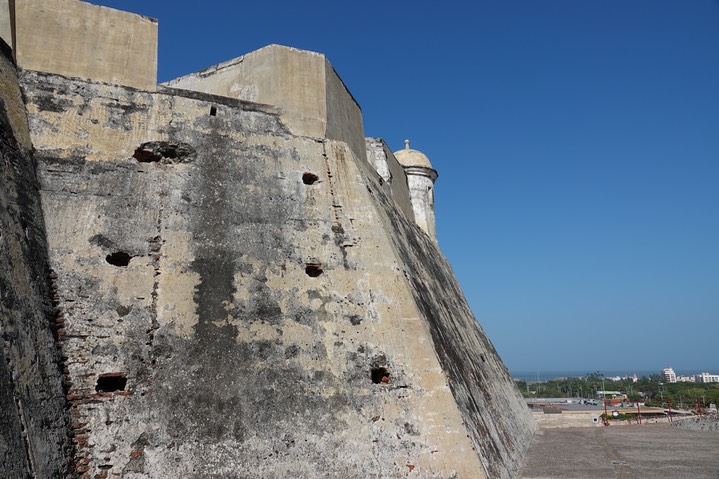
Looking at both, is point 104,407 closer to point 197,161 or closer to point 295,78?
point 197,161

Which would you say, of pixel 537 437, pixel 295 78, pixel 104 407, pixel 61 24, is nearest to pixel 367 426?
pixel 104 407

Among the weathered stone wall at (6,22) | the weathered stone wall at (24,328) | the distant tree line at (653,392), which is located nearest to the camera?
the weathered stone wall at (24,328)

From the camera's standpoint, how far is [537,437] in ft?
45.9

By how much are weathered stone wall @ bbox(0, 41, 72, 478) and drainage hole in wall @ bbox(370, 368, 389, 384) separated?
3.25 m

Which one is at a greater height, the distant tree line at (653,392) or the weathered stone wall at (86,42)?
the weathered stone wall at (86,42)

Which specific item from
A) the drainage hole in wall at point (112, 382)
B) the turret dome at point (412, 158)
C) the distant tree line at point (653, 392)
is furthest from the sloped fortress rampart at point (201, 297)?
the distant tree line at point (653, 392)

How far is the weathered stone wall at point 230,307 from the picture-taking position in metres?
5.99

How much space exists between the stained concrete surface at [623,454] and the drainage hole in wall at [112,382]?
567 centimetres

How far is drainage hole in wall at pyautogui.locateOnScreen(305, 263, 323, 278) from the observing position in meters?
7.56

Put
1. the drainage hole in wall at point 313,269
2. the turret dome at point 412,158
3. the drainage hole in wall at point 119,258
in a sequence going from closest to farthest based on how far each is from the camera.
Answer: the drainage hole in wall at point 119,258 < the drainage hole in wall at point 313,269 < the turret dome at point 412,158

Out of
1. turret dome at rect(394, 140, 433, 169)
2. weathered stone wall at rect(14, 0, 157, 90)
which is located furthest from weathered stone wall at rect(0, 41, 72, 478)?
turret dome at rect(394, 140, 433, 169)

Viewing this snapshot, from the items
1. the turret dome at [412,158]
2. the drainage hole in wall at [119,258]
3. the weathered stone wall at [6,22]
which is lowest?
the drainage hole in wall at [119,258]

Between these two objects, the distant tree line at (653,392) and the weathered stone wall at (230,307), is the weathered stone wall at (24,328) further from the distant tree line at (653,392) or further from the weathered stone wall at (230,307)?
the distant tree line at (653,392)

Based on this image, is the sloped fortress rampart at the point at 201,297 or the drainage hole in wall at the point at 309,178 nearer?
the sloped fortress rampart at the point at 201,297
